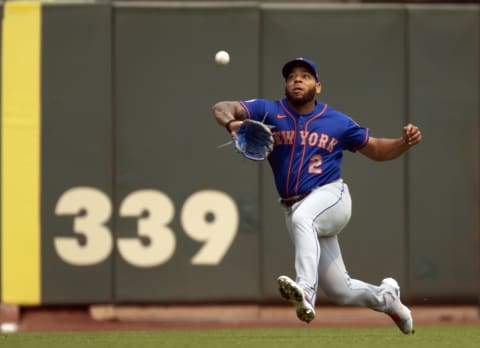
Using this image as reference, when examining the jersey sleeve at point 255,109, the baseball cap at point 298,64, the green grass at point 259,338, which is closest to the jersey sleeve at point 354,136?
the baseball cap at point 298,64

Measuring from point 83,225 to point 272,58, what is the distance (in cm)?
211

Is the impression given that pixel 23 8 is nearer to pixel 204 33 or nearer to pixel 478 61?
pixel 204 33

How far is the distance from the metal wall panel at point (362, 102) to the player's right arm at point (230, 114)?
3.13 m

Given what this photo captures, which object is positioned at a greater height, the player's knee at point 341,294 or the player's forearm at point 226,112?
the player's forearm at point 226,112

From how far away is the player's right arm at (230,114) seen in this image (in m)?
6.16

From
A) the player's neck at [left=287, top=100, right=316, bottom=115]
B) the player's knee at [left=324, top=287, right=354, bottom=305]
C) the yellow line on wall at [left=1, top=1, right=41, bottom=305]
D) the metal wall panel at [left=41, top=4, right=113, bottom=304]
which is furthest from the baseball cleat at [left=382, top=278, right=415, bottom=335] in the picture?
the yellow line on wall at [left=1, top=1, right=41, bottom=305]

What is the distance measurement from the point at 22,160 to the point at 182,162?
1334 mm

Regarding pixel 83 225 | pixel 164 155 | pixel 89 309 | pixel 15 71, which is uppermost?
pixel 15 71

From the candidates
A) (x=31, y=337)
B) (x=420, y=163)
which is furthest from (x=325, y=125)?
(x=420, y=163)

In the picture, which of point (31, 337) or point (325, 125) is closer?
point (325, 125)

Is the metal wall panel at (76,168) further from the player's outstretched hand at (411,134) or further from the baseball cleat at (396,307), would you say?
the player's outstretched hand at (411,134)

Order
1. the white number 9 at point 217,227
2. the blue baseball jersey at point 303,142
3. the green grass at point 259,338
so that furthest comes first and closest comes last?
the white number 9 at point 217,227 < the green grass at point 259,338 < the blue baseball jersey at point 303,142

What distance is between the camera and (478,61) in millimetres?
9695

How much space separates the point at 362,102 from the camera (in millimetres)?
9672
